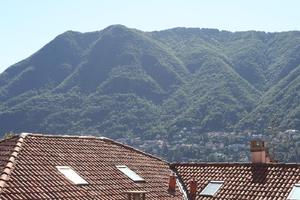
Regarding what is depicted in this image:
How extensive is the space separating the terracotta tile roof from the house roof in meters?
1.32

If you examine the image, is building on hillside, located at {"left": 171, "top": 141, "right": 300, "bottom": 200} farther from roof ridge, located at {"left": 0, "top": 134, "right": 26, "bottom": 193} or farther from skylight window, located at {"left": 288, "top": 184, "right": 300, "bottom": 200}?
roof ridge, located at {"left": 0, "top": 134, "right": 26, "bottom": 193}

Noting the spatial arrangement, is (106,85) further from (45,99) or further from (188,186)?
(188,186)

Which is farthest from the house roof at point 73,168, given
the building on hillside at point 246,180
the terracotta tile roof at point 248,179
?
the terracotta tile roof at point 248,179

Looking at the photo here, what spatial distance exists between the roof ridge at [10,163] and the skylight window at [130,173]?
4.14m

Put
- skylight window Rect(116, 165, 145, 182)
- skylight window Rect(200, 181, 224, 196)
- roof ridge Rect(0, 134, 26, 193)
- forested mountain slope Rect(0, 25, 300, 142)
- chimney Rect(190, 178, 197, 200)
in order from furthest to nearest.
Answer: forested mountain slope Rect(0, 25, 300, 142)
chimney Rect(190, 178, 197, 200)
skylight window Rect(200, 181, 224, 196)
skylight window Rect(116, 165, 145, 182)
roof ridge Rect(0, 134, 26, 193)

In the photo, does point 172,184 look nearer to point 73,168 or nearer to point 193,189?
point 193,189

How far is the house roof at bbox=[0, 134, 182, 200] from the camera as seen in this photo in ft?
57.2

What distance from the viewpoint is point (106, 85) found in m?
152

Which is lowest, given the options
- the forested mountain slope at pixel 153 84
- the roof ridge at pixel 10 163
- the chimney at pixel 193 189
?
the roof ridge at pixel 10 163

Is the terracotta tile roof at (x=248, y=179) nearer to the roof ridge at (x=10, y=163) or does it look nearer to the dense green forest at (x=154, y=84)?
the roof ridge at (x=10, y=163)

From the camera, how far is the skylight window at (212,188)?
2273 centimetres

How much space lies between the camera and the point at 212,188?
76.0ft

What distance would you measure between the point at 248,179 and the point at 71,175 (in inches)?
301

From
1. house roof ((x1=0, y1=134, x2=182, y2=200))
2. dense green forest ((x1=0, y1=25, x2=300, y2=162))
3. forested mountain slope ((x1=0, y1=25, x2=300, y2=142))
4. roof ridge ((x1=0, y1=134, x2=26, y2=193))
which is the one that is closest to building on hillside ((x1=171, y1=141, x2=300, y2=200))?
house roof ((x1=0, y1=134, x2=182, y2=200))
